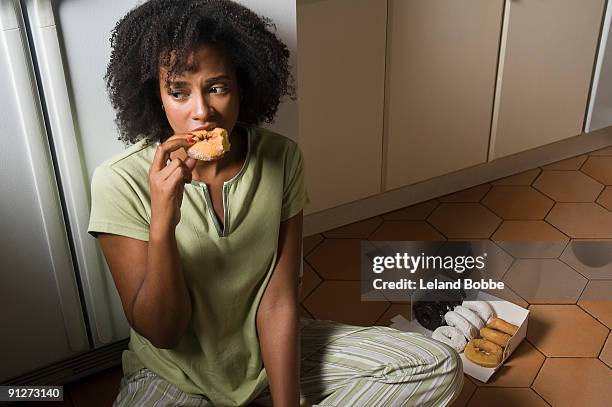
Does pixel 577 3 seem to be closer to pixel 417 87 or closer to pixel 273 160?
pixel 417 87

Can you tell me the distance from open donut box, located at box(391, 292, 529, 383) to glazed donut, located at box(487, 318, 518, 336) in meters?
0.01

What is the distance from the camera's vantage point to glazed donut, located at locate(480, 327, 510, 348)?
5.76ft

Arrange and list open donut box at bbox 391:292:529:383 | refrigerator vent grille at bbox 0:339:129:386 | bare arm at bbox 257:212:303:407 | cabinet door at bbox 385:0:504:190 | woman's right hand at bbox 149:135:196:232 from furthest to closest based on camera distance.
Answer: cabinet door at bbox 385:0:504:190, open donut box at bbox 391:292:529:383, refrigerator vent grille at bbox 0:339:129:386, bare arm at bbox 257:212:303:407, woman's right hand at bbox 149:135:196:232

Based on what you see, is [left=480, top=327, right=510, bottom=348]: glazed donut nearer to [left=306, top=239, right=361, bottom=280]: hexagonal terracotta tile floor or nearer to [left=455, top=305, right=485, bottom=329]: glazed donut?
[left=455, top=305, right=485, bottom=329]: glazed donut

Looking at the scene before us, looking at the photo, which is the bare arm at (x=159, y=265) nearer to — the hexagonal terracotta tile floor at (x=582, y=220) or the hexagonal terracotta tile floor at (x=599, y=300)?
the hexagonal terracotta tile floor at (x=599, y=300)

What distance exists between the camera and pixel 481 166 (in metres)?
2.38

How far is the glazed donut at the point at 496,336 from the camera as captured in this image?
1755mm

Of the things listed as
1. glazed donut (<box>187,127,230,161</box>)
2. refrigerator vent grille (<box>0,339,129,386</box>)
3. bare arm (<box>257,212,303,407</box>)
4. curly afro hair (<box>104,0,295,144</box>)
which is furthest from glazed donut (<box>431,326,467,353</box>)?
glazed donut (<box>187,127,230,161</box>)

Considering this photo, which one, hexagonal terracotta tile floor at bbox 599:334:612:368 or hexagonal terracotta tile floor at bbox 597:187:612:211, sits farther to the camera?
hexagonal terracotta tile floor at bbox 597:187:612:211

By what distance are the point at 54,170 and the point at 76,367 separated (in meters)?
0.50

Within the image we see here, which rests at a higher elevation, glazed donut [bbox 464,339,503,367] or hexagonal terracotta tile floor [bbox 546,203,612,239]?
hexagonal terracotta tile floor [bbox 546,203,612,239]

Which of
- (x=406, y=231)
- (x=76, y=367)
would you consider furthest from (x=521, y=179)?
(x=76, y=367)

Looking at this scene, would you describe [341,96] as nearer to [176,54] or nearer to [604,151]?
[176,54]

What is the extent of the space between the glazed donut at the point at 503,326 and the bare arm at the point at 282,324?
65 centimetres
